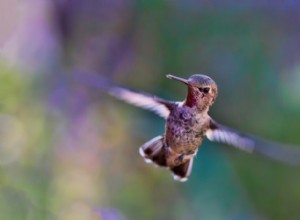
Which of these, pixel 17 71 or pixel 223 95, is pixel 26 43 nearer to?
pixel 17 71

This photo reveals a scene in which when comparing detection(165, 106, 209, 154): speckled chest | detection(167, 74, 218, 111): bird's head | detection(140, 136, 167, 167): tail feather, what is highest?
detection(167, 74, 218, 111): bird's head

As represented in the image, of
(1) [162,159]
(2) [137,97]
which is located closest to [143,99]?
(2) [137,97]

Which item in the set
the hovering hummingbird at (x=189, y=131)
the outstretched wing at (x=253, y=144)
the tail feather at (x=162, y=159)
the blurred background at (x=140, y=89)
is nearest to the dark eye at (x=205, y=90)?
the hovering hummingbird at (x=189, y=131)

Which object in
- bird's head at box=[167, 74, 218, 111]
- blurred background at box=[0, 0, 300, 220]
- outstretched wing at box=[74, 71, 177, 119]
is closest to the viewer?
bird's head at box=[167, 74, 218, 111]

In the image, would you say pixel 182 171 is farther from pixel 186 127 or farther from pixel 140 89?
pixel 140 89

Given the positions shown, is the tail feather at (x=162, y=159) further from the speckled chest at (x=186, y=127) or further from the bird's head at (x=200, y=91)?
the bird's head at (x=200, y=91)

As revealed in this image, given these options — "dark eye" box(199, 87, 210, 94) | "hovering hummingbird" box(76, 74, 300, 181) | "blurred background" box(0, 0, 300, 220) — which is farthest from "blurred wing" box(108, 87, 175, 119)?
"blurred background" box(0, 0, 300, 220)

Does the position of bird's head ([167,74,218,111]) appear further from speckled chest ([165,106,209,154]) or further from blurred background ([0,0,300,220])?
blurred background ([0,0,300,220])
